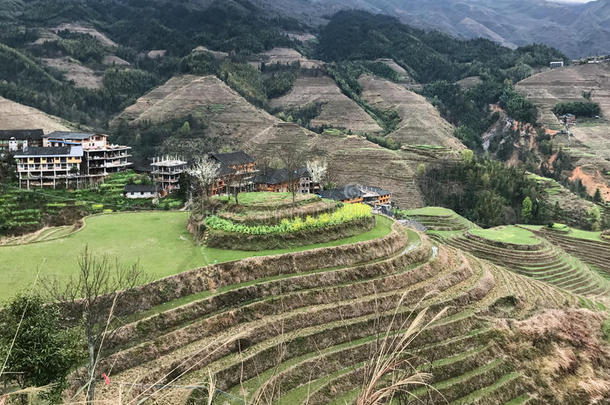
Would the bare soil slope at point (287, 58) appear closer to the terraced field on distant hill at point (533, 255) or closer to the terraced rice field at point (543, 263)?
the terraced field on distant hill at point (533, 255)

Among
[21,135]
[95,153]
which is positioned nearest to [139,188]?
[95,153]

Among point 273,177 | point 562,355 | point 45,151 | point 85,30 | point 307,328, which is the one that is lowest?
point 562,355

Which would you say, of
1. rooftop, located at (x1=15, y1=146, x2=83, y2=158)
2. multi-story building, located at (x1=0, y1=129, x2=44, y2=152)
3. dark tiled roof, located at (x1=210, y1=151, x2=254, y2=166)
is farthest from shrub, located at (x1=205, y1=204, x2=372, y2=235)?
multi-story building, located at (x1=0, y1=129, x2=44, y2=152)

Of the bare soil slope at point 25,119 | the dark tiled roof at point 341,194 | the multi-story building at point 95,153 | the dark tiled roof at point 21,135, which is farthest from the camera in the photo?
the bare soil slope at point 25,119

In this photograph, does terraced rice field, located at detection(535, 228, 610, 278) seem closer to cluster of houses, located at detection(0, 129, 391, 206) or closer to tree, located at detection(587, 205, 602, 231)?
tree, located at detection(587, 205, 602, 231)

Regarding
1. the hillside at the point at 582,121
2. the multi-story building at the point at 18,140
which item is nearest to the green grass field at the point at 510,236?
the hillside at the point at 582,121

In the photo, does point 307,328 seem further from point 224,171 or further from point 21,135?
point 21,135
